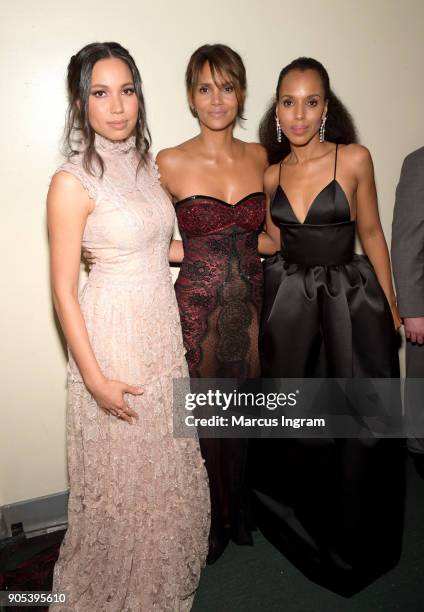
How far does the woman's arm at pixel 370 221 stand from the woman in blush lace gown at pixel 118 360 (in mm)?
821

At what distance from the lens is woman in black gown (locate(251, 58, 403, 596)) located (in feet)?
→ 6.73

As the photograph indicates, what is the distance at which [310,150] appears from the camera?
2139 mm

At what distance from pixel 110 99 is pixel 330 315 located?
3.86ft

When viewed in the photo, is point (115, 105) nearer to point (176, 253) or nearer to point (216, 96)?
point (216, 96)

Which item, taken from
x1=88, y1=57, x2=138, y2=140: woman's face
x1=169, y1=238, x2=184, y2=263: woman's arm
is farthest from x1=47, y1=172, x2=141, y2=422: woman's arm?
x1=169, y1=238, x2=184, y2=263: woman's arm

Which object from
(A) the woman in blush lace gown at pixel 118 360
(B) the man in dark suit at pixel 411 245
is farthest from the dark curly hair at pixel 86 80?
(B) the man in dark suit at pixel 411 245

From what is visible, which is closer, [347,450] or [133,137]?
[133,137]

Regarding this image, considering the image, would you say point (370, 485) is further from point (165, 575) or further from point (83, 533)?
point (83, 533)

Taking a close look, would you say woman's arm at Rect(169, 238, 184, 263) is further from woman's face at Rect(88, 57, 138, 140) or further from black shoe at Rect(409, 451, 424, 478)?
black shoe at Rect(409, 451, 424, 478)

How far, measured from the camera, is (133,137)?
73.8 inches

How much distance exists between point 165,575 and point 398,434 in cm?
113

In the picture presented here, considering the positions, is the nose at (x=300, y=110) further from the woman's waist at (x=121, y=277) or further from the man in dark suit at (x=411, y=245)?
the woman's waist at (x=121, y=277)

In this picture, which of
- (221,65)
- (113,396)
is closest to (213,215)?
(221,65)

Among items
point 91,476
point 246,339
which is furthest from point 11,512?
point 246,339
